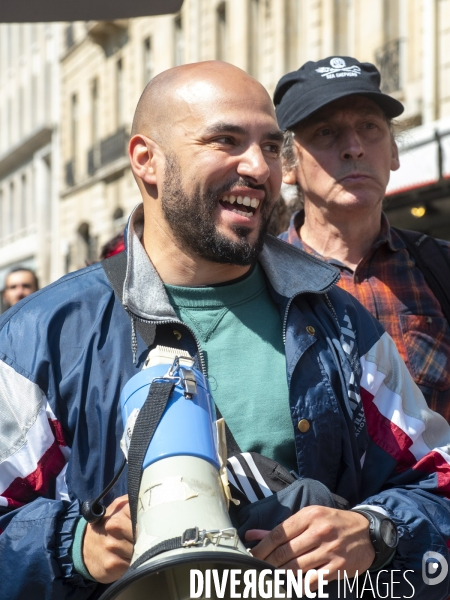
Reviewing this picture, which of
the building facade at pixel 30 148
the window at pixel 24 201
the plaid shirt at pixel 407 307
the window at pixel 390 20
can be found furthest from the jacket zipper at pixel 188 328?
the window at pixel 24 201

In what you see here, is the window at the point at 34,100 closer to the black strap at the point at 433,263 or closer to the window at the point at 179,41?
the window at the point at 179,41

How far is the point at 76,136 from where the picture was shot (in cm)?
3234

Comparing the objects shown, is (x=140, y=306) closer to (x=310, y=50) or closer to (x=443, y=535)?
(x=443, y=535)

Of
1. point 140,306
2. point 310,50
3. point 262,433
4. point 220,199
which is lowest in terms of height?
point 262,433

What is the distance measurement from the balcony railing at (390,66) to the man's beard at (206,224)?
38.9 feet

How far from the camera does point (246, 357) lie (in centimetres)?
240

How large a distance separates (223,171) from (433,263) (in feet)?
4.01

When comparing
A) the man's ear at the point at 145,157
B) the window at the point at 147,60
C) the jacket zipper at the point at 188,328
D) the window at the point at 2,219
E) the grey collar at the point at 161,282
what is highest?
the window at the point at 147,60

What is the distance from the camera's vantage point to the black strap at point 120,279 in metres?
2.32

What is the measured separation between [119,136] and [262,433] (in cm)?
2542

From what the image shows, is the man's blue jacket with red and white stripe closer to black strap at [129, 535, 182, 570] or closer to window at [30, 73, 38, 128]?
black strap at [129, 535, 182, 570]

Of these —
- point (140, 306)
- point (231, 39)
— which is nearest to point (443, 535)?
point (140, 306)

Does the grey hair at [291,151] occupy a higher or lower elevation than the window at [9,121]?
lower

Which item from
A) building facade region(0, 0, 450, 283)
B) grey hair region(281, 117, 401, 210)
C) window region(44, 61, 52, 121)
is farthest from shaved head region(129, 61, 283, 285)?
window region(44, 61, 52, 121)
